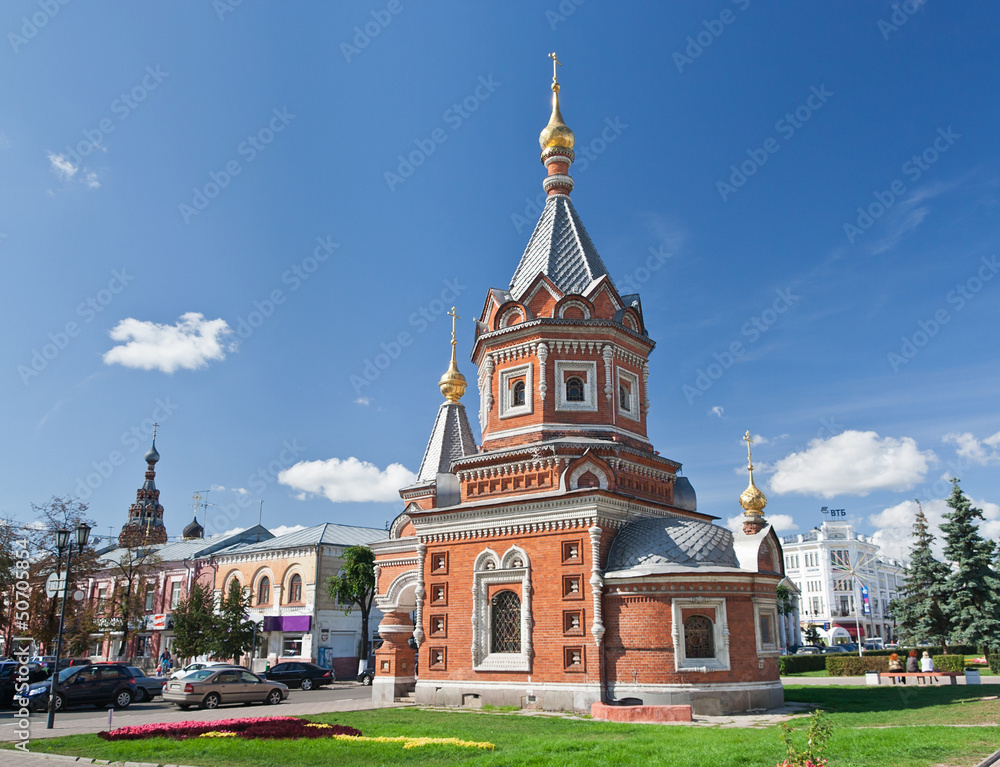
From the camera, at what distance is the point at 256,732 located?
13586 millimetres

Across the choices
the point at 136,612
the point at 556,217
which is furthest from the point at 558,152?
the point at 136,612

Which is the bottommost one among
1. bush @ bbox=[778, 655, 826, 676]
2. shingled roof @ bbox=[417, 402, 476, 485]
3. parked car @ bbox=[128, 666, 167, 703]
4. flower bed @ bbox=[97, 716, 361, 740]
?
bush @ bbox=[778, 655, 826, 676]

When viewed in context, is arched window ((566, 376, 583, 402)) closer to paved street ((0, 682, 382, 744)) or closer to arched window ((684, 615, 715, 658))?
arched window ((684, 615, 715, 658))

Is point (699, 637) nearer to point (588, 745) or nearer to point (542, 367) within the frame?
point (588, 745)

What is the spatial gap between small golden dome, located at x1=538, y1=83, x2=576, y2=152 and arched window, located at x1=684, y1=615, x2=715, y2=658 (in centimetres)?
1481

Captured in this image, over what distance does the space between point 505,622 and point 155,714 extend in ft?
29.7

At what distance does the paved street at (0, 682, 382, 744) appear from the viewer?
1570cm

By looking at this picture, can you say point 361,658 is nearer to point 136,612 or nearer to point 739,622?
point 136,612

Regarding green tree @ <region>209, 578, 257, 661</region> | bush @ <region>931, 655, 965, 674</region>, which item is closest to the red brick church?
bush @ <region>931, 655, 965, 674</region>

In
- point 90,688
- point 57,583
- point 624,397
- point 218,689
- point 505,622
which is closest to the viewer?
point 57,583

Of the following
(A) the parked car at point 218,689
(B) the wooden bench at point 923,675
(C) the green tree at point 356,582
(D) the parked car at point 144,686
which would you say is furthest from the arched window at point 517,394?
(C) the green tree at point 356,582

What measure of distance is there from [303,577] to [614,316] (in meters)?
24.0

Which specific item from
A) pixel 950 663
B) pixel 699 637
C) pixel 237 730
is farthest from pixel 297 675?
pixel 950 663

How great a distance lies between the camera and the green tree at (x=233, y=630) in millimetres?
35500
